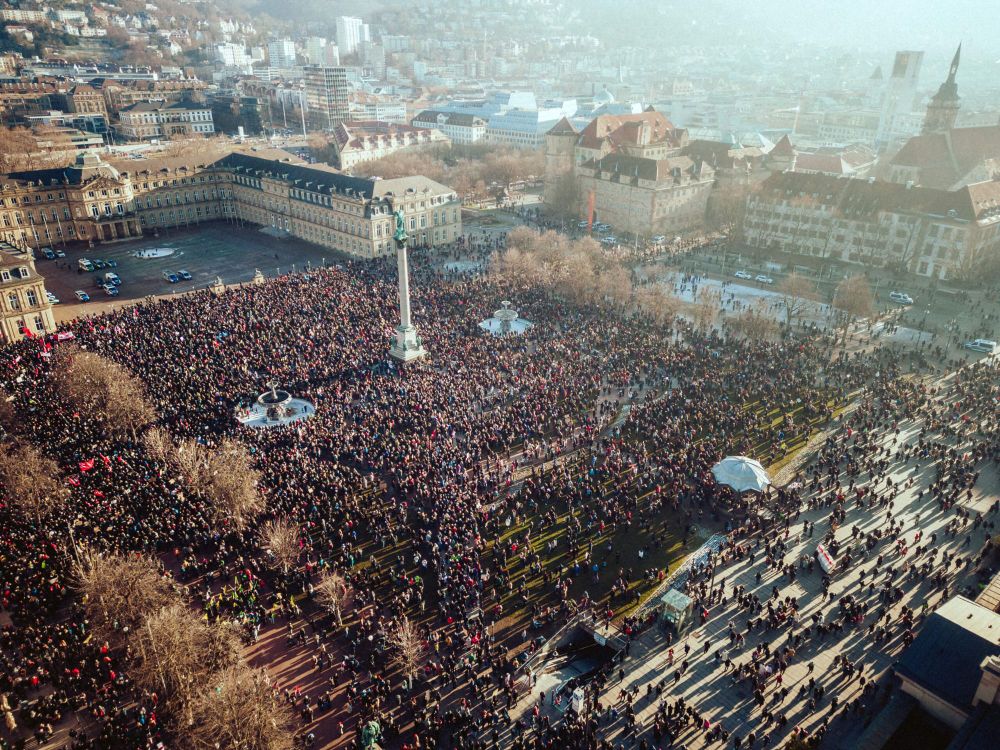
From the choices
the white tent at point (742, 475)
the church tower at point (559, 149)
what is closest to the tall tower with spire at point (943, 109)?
the church tower at point (559, 149)

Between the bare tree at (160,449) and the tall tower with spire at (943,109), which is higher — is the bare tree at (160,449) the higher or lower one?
the lower one

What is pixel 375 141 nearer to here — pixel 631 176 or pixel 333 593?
pixel 631 176

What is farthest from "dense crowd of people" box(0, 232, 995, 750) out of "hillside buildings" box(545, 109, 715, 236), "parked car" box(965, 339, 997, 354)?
"hillside buildings" box(545, 109, 715, 236)

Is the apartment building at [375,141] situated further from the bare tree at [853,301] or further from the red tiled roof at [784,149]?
the bare tree at [853,301]

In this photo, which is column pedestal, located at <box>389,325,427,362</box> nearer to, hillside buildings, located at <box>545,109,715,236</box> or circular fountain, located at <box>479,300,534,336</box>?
circular fountain, located at <box>479,300,534,336</box>

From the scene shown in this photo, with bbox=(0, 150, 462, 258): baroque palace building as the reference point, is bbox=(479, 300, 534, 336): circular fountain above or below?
below

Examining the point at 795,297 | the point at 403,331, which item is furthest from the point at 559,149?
the point at 403,331
